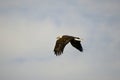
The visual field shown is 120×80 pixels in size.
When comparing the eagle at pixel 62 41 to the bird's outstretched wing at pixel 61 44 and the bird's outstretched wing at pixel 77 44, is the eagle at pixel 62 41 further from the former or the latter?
the bird's outstretched wing at pixel 77 44

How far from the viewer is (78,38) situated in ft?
219

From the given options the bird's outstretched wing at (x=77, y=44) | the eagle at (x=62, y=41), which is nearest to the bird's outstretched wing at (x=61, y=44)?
the eagle at (x=62, y=41)

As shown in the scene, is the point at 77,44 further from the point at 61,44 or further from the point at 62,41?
the point at 61,44

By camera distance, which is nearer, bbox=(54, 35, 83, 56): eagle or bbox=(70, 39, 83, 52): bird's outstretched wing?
bbox=(54, 35, 83, 56): eagle

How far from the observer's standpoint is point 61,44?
222ft

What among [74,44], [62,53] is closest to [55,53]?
[62,53]

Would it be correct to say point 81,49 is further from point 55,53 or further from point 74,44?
point 55,53

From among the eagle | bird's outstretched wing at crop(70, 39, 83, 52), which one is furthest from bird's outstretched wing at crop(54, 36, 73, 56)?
bird's outstretched wing at crop(70, 39, 83, 52)

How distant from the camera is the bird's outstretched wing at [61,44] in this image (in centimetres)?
6631

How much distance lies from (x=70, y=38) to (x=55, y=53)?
4.24 m

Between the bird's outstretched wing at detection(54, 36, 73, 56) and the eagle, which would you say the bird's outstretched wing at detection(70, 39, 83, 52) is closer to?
the eagle

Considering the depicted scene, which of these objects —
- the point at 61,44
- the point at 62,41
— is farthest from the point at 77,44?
the point at 61,44

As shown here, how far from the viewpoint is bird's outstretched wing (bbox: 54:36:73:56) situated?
66.3m

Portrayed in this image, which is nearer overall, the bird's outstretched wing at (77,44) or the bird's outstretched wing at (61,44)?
the bird's outstretched wing at (61,44)
